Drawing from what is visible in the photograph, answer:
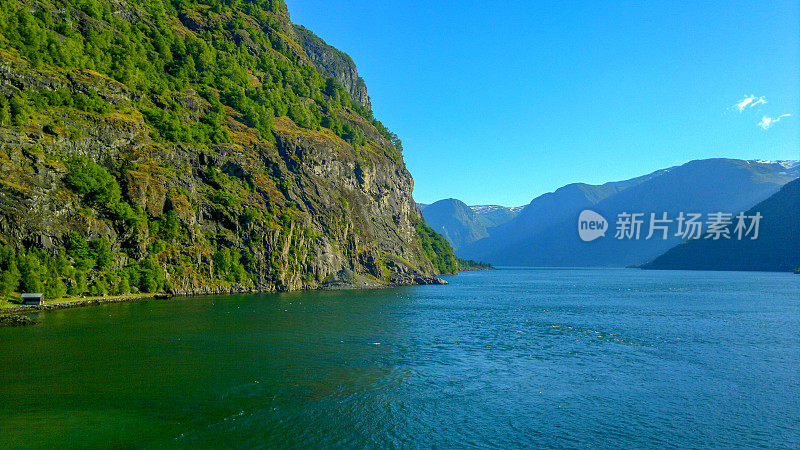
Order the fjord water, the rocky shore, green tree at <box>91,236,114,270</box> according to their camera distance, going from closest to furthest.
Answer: the fjord water → the rocky shore → green tree at <box>91,236,114,270</box>

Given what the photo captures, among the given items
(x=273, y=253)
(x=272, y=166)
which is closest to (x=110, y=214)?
(x=273, y=253)

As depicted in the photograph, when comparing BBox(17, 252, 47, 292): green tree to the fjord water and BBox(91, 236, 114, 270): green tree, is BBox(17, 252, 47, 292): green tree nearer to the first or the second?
the fjord water

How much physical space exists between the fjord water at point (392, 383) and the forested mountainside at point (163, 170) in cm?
2637

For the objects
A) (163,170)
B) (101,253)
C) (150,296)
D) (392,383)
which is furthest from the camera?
(163,170)

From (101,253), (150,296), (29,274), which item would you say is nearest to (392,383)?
(29,274)

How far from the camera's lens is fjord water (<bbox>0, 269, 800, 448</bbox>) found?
23500 mm

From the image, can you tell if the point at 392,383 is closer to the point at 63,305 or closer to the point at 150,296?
the point at 63,305

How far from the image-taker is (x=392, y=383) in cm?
3331

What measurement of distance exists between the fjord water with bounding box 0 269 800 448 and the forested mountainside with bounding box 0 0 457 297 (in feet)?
86.5

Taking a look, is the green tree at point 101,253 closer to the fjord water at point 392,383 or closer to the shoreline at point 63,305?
the shoreline at point 63,305

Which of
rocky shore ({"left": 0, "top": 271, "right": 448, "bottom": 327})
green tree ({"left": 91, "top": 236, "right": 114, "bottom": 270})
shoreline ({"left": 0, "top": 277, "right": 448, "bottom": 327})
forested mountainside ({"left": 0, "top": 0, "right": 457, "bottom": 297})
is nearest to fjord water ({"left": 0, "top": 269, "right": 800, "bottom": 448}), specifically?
shoreline ({"left": 0, "top": 277, "right": 448, "bottom": 327})

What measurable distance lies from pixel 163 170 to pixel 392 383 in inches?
3846

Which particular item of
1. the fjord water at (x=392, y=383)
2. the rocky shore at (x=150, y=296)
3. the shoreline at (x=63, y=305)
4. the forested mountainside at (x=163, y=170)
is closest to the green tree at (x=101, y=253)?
the forested mountainside at (x=163, y=170)

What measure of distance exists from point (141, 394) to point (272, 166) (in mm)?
115399
